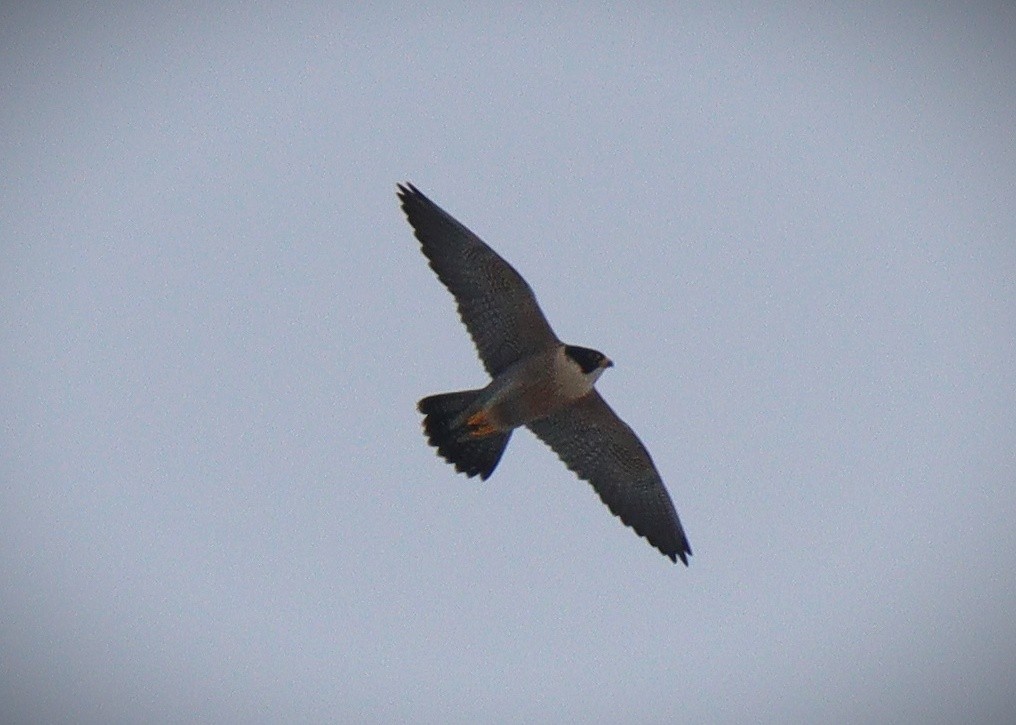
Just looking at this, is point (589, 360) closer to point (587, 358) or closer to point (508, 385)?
point (587, 358)

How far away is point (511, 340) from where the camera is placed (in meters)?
8.32

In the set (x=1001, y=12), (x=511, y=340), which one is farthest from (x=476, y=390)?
(x=1001, y=12)

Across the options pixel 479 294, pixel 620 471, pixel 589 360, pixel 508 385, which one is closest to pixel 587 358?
pixel 589 360

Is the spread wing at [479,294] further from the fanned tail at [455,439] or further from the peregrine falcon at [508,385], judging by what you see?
the fanned tail at [455,439]

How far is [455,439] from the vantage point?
8305 mm

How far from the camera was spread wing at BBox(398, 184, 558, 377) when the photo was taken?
8156 millimetres

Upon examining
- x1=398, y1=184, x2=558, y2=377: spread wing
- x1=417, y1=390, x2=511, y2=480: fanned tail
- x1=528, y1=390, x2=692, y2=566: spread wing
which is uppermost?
x1=398, y1=184, x2=558, y2=377: spread wing

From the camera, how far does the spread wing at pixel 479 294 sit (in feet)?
26.8

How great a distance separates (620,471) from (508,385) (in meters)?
1.39

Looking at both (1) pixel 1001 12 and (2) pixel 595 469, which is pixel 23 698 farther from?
(1) pixel 1001 12

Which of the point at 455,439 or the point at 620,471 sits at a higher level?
the point at 455,439

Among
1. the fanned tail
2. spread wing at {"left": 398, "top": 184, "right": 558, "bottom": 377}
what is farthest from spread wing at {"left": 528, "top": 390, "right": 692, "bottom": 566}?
spread wing at {"left": 398, "top": 184, "right": 558, "bottom": 377}

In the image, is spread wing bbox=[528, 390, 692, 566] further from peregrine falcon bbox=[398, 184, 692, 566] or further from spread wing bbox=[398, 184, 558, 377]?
spread wing bbox=[398, 184, 558, 377]

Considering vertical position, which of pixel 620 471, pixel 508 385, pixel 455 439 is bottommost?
pixel 620 471
